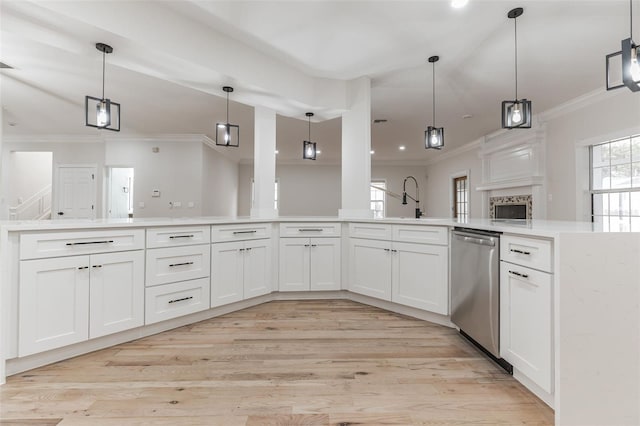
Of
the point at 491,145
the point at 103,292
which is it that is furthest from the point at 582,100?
the point at 103,292

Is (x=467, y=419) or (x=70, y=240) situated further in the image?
(x=70, y=240)

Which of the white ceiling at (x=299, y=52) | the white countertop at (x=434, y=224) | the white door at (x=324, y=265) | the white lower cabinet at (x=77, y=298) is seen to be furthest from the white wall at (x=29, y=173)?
the white door at (x=324, y=265)

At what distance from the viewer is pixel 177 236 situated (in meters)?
2.58

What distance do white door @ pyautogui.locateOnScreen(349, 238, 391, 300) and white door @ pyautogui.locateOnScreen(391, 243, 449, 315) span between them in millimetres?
93

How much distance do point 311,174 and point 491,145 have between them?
5.05 meters

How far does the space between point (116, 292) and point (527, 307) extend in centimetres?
260

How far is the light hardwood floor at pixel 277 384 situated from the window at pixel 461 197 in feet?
20.5

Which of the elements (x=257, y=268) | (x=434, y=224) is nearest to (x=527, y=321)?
(x=434, y=224)

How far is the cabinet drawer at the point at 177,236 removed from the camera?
7.97 feet

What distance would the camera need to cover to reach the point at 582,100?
4.40 metres

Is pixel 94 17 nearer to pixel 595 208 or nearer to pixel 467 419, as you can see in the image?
pixel 467 419

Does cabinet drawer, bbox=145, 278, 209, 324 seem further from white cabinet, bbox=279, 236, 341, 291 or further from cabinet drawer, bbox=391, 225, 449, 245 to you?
cabinet drawer, bbox=391, 225, 449, 245

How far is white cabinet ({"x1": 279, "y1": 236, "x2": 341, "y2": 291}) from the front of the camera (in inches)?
136

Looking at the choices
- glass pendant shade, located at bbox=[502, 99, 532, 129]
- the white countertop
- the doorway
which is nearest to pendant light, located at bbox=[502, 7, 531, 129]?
glass pendant shade, located at bbox=[502, 99, 532, 129]
